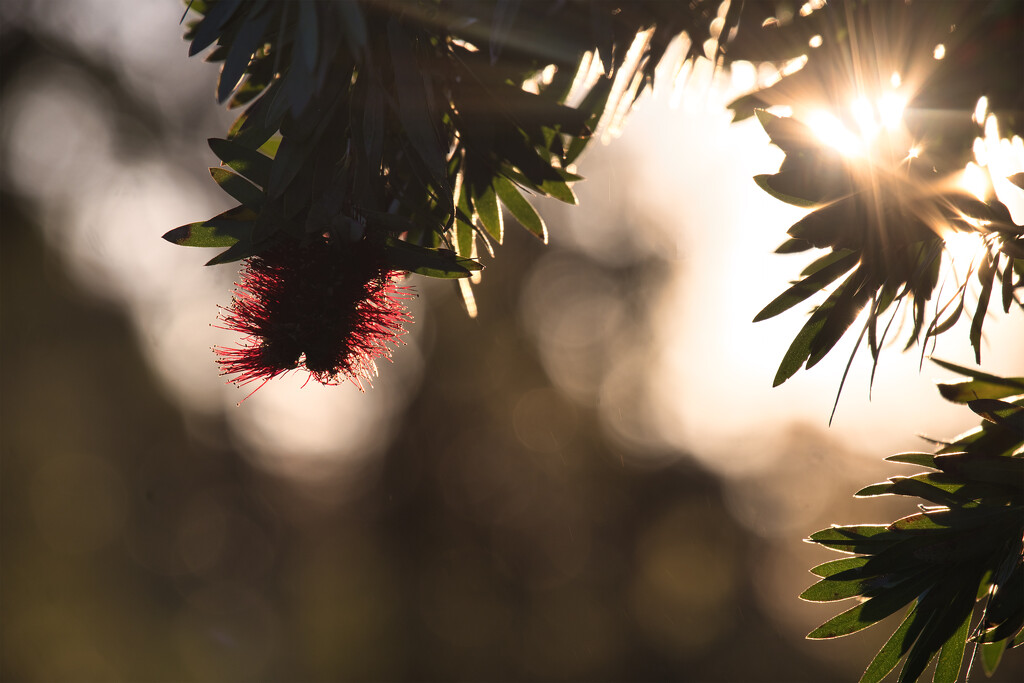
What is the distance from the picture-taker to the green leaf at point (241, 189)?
1.25 m

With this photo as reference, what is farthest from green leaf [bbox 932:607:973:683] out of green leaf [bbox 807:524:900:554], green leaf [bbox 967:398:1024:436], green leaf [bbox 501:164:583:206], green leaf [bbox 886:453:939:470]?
green leaf [bbox 501:164:583:206]

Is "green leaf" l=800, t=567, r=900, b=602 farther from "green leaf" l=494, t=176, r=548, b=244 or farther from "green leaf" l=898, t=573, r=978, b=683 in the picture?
"green leaf" l=494, t=176, r=548, b=244

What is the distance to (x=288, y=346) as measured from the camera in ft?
4.41

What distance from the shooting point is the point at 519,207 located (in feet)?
5.54

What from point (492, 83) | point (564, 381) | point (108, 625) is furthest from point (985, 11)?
point (108, 625)

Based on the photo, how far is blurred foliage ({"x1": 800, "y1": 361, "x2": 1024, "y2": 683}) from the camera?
1234 mm

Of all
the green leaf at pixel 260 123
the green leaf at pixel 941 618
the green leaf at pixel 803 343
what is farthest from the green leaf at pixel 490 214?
the green leaf at pixel 941 618

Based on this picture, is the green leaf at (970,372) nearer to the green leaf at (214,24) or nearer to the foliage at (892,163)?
the foliage at (892,163)

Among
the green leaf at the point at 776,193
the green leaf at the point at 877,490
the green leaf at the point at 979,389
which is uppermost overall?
the green leaf at the point at 776,193

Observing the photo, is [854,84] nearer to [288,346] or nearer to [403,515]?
[288,346]

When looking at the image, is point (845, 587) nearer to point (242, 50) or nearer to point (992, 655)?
point (992, 655)

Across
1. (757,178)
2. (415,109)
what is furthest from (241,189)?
(757,178)

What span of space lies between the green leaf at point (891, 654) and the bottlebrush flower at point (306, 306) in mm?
1243

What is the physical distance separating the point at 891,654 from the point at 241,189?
1580 millimetres
